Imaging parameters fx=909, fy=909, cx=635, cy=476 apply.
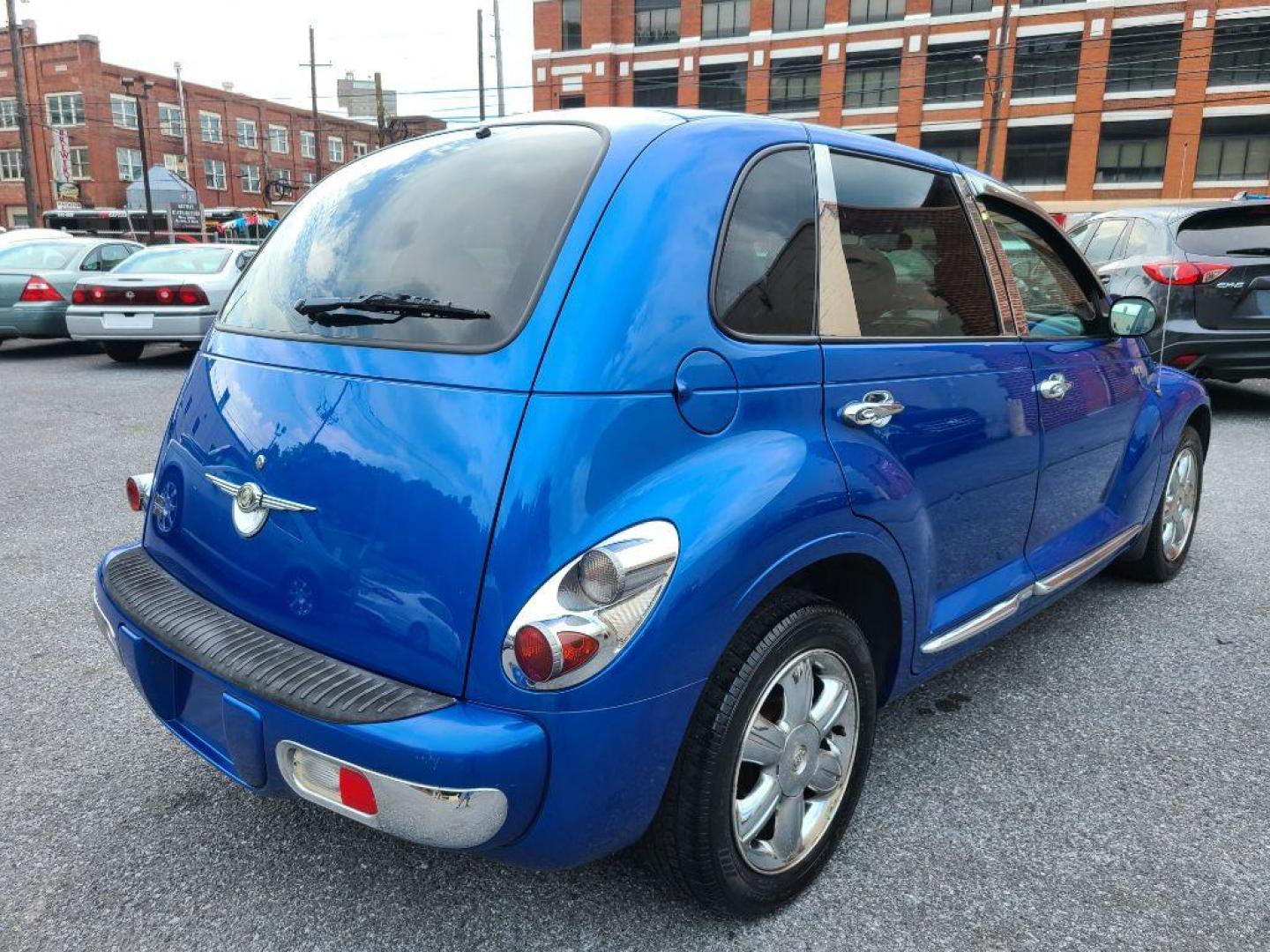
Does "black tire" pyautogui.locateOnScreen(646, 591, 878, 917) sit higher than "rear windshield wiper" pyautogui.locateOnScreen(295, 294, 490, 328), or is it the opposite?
"rear windshield wiper" pyautogui.locateOnScreen(295, 294, 490, 328)

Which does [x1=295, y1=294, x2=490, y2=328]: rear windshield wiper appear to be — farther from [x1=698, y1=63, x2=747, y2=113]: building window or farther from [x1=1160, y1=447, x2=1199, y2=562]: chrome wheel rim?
[x1=698, y1=63, x2=747, y2=113]: building window

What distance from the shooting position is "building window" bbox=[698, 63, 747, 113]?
46.5 m

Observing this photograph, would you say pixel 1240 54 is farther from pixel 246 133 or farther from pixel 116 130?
pixel 246 133

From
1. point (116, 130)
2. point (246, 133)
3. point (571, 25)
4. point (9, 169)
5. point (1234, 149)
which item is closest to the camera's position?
point (1234, 149)

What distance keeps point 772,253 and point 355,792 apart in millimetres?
1406

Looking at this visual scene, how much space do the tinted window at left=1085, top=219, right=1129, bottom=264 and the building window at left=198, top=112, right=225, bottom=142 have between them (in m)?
61.4

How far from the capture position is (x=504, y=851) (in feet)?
5.51

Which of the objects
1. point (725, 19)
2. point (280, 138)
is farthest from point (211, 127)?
point (725, 19)

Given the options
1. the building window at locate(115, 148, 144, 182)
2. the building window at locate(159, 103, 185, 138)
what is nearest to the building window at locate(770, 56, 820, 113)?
the building window at locate(115, 148, 144, 182)

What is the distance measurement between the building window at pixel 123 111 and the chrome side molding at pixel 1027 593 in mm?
59123

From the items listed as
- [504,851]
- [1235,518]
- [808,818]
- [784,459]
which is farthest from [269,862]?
[1235,518]

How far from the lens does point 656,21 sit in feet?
155

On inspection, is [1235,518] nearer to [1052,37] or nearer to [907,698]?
[907,698]

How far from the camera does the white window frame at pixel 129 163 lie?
1989 inches
